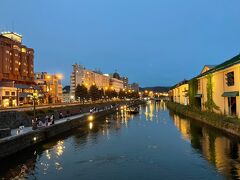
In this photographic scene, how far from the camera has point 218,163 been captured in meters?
26.1

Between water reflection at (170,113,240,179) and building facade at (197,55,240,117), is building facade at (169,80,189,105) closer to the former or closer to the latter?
building facade at (197,55,240,117)

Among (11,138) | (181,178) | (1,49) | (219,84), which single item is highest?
(1,49)

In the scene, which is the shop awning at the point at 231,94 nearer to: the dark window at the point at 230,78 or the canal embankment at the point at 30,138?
the dark window at the point at 230,78

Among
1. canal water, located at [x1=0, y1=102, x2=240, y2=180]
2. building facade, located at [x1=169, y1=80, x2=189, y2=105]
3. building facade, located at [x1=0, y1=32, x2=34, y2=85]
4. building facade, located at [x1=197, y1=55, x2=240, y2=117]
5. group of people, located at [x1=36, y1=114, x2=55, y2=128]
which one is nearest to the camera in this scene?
canal water, located at [x1=0, y1=102, x2=240, y2=180]

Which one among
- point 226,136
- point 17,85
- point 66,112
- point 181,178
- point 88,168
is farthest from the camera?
point 17,85

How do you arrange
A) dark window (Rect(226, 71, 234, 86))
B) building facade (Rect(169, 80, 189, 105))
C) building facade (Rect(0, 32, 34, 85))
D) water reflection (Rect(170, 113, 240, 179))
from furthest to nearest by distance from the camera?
building facade (Rect(0, 32, 34, 85)) → building facade (Rect(169, 80, 189, 105)) → dark window (Rect(226, 71, 234, 86)) → water reflection (Rect(170, 113, 240, 179))

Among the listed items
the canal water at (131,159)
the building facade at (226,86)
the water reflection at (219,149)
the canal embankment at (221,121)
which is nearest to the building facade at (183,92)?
the canal embankment at (221,121)

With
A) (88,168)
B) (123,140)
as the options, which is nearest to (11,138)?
(88,168)

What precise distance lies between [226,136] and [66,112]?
134ft

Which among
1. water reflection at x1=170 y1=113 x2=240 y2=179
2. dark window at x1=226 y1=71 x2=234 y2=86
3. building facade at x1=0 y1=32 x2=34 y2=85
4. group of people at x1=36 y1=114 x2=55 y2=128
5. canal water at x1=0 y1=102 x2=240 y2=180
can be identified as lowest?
canal water at x1=0 y1=102 x2=240 y2=180

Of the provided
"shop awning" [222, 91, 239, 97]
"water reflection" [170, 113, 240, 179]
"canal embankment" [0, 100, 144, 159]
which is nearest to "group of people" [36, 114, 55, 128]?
"canal embankment" [0, 100, 144, 159]

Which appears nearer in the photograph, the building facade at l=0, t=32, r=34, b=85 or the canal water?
the canal water

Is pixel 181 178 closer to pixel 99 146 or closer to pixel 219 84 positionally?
pixel 99 146

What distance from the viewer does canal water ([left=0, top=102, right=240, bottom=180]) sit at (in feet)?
78.7
